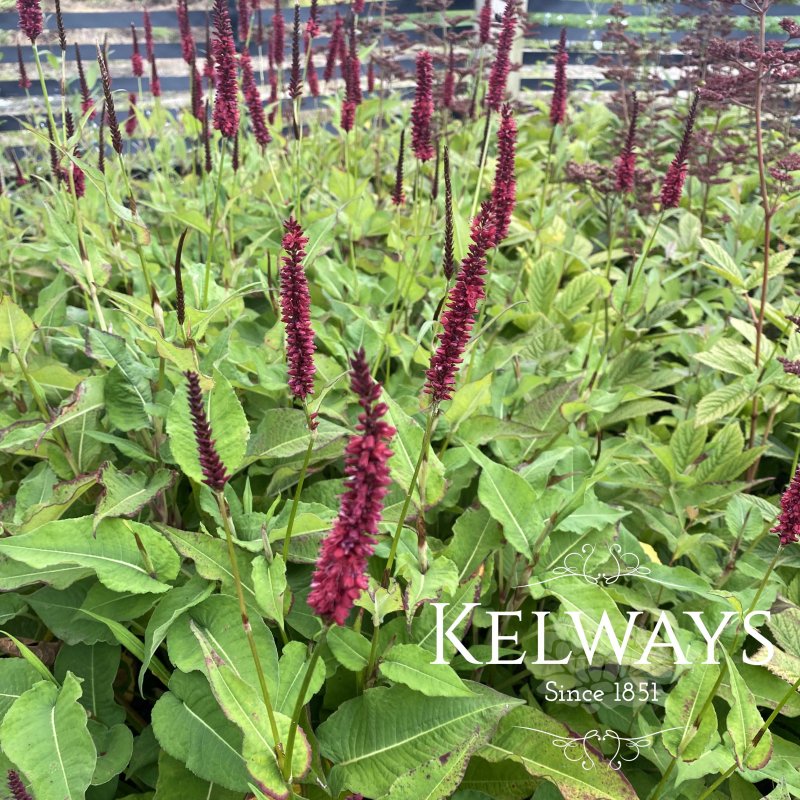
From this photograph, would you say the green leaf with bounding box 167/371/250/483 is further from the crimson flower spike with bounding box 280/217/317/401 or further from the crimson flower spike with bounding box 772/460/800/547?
the crimson flower spike with bounding box 772/460/800/547

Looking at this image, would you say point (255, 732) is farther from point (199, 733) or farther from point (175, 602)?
point (175, 602)

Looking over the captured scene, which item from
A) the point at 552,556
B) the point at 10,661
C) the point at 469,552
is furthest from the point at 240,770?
the point at 552,556

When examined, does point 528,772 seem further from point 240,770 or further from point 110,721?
point 110,721

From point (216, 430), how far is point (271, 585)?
39 centimetres

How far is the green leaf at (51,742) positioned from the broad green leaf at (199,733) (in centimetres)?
14

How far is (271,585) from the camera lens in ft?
4.88

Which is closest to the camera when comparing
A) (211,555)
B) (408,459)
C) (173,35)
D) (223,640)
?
(223,640)

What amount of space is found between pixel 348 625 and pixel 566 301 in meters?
1.88

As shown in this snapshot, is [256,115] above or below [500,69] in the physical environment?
below

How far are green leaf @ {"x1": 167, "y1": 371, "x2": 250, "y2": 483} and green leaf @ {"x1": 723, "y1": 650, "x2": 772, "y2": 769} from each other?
1.10 meters

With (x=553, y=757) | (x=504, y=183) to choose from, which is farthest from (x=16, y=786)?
(x=504, y=183)

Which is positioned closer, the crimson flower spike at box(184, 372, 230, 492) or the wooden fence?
the crimson flower spike at box(184, 372, 230, 492)

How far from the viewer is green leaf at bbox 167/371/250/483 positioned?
63.8 inches

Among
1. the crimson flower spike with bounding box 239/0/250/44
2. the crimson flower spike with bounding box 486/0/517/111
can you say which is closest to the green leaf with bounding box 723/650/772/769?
the crimson flower spike with bounding box 486/0/517/111
